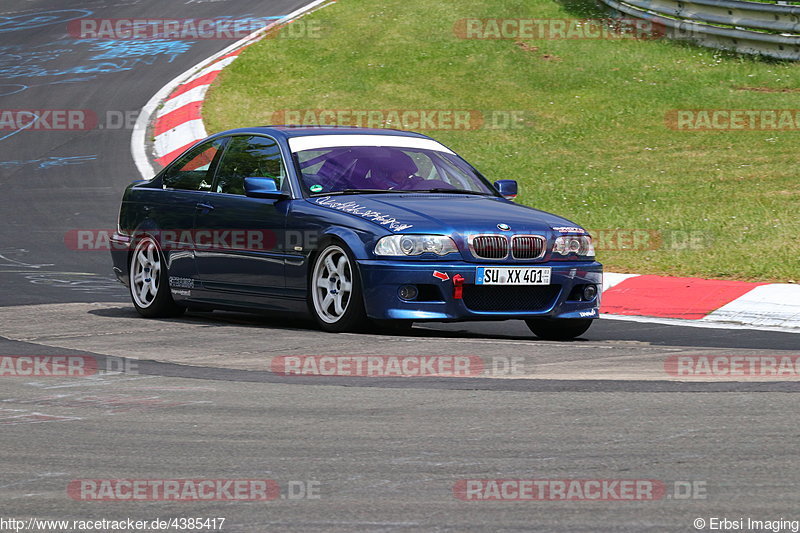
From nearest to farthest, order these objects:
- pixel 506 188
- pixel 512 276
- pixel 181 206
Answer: pixel 512 276
pixel 506 188
pixel 181 206

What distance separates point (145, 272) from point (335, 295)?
7.68 feet

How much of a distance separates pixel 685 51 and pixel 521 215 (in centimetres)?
1423

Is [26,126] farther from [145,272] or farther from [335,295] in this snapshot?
[335,295]

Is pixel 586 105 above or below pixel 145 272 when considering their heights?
above

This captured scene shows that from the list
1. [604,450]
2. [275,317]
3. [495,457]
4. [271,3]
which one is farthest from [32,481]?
[271,3]

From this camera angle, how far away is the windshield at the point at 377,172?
9.32m

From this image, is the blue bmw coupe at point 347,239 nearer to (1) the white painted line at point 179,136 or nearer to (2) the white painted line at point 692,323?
(2) the white painted line at point 692,323

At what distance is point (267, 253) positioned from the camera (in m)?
9.27

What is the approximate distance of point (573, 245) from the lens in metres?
8.83

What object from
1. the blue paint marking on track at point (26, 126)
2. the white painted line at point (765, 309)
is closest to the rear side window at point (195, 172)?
the white painted line at point (765, 309)

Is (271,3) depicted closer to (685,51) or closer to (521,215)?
(685,51)

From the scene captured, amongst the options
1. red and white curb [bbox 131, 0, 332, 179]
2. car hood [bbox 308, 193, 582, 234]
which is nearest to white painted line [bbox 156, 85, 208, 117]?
red and white curb [bbox 131, 0, 332, 179]

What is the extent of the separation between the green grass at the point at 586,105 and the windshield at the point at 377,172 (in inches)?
113

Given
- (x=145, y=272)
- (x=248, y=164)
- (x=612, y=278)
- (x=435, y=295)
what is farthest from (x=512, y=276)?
(x=145, y=272)
